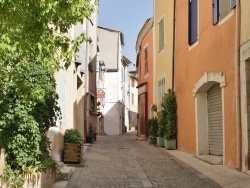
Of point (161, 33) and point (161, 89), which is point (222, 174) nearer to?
point (161, 89)

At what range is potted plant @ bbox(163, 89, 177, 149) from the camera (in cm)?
1755

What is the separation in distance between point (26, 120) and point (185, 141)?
32.2ft

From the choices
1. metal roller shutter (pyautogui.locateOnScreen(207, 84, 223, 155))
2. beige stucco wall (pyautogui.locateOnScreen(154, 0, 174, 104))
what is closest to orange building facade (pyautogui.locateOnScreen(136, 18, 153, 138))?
beige stucco wall (pyautogui.locateOnScreen(154, 0, 174, 104))

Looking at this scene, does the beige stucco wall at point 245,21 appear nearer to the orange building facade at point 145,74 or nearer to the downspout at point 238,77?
the downspout at point 238,77

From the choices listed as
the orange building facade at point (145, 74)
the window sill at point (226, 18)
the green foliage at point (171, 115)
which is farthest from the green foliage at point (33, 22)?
the orange building facade at point (145, 74)

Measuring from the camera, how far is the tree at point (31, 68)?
469 centimetres

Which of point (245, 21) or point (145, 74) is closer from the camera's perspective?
point (245, 21)

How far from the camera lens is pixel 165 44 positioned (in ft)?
66.0

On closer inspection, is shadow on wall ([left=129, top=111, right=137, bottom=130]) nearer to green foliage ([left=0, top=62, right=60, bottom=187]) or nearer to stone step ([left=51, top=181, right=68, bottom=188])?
stone step ([left=51, top=181, right=68, bottom=188])

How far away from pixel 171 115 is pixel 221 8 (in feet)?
21.3

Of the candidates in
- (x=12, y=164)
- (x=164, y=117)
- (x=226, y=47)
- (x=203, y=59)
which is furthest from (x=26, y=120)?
(x=164, y=117)

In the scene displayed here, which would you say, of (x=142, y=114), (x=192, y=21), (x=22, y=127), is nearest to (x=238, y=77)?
(x=192, y=21)

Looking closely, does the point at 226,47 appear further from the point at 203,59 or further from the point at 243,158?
the point at 243,158

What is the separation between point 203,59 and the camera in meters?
13.8
